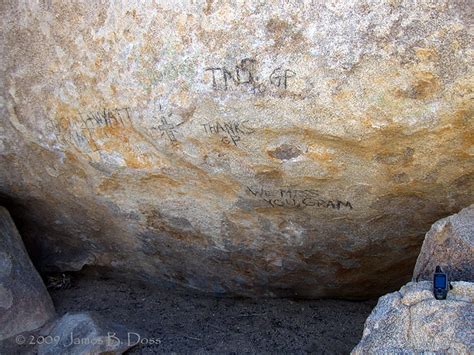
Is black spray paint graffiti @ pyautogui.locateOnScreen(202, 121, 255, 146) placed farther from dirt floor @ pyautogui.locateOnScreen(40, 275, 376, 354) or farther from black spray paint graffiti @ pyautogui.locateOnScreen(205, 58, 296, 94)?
dirt floor @ pyautogui.locateOnScreen(40, 275, 376, 354)

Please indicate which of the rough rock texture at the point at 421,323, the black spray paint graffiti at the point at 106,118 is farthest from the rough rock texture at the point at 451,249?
the black spray paint graffiti at the point at 106,118

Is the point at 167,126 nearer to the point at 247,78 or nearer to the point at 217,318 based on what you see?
the point at 247,78

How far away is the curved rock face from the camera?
4.47 ft

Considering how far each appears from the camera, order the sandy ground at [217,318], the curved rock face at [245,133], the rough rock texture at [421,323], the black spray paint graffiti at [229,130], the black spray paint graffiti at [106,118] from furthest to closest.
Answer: the sandy ground at [217,318] < the black spray paint graffiti at [106,118] < the black spray paint graffiti at [229,130] < the curved rock face at [245,133] < the rough rock texture at [421,323]

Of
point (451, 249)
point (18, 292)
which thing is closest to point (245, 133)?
point (451, 249)

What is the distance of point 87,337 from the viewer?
5.85 feet

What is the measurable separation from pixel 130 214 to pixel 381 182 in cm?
81

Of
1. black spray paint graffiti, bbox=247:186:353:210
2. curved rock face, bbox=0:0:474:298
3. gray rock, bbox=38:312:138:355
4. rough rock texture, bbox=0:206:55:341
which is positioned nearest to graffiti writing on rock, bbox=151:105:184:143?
curved rock face, bbox=0:0:474:298

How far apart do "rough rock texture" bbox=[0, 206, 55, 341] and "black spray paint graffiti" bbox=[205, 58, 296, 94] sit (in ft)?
3.28

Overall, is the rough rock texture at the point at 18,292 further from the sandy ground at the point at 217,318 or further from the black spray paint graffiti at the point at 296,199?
the black spray paint graffiti at the point at 296,199

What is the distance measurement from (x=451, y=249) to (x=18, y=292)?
52.7 inches

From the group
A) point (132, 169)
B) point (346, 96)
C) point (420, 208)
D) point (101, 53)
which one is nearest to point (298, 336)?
point (420, 208)

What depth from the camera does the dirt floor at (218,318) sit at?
6.23 feet

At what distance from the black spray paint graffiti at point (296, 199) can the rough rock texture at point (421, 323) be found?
389 mm
